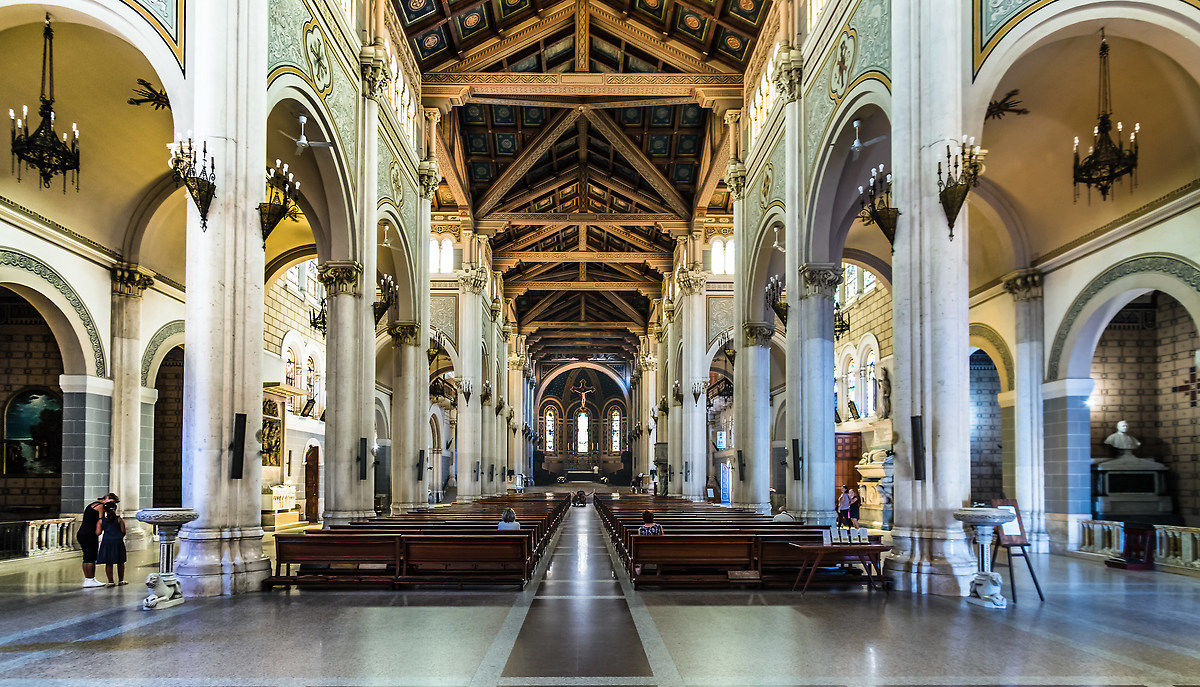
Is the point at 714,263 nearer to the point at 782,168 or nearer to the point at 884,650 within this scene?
the point at 782,168

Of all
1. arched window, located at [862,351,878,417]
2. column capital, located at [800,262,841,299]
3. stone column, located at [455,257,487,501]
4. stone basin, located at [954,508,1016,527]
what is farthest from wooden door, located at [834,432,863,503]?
stone basin, located at [954,508,1016,527]

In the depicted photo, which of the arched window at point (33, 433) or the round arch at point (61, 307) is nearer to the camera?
the round arch at point (61, 307)

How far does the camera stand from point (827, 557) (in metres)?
11.4

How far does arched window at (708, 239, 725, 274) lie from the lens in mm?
33594

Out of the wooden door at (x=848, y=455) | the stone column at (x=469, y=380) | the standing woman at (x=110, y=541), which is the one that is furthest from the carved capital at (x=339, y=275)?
the wooden door at (x=848, y=455)

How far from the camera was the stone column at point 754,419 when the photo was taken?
22.0 m

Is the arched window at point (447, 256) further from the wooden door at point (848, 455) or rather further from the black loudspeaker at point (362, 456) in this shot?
the black loudspeaker at point (362, 456)

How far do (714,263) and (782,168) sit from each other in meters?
14.2

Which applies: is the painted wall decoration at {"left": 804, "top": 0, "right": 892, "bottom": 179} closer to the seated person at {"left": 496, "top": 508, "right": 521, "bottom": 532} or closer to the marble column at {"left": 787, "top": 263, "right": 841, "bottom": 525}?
the marble column at {"left": 787, "top": 263, "right": 841, "bottom": 525}

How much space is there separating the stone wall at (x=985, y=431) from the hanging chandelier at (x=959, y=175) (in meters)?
11.9

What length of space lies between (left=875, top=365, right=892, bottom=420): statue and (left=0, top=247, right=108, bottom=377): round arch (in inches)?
764

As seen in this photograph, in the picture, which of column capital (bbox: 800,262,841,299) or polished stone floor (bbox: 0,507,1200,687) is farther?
column capital (bbox: 800,262,841,299)

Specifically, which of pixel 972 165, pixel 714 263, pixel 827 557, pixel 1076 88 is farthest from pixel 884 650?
pixel 714 263

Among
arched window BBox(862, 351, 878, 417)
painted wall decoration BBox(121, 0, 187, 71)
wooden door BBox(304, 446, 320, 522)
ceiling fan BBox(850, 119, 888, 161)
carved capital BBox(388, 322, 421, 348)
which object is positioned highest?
painted wall decoration BBox(121, 0, 187, 71)
